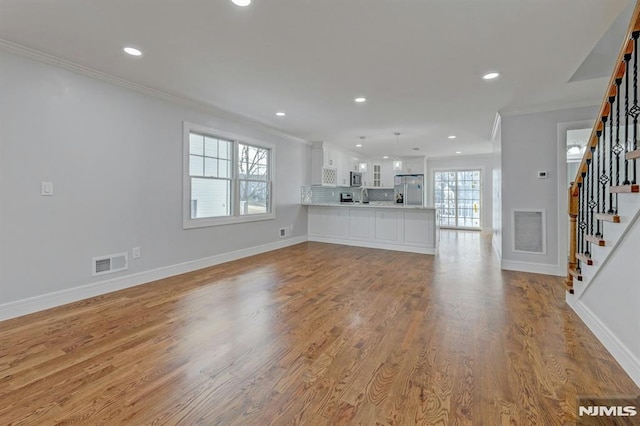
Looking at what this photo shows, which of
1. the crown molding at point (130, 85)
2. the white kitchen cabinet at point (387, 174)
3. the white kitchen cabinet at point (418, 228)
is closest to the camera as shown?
the crown molding at point (130, 85)

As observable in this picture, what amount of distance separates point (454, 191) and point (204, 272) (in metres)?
8.53

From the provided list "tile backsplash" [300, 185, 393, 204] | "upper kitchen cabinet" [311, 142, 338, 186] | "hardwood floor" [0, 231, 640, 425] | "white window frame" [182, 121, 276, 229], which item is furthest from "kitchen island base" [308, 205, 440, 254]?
"hardwood floor" [0, 231, 640, 425]

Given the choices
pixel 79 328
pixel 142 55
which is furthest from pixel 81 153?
pixel 79 328

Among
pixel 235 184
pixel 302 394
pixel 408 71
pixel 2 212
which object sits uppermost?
pixel 408 71

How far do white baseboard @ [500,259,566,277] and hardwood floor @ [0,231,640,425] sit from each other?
2.58 feet

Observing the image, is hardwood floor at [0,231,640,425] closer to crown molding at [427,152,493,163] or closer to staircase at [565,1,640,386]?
staircase at [565,1,640,386]

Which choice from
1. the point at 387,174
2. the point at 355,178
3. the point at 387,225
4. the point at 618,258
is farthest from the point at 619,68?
the point at 387,174

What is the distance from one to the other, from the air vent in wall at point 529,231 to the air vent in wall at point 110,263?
5.62m

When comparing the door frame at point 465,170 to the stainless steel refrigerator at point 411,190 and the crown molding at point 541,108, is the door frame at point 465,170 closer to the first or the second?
the stainless steel refrigerator at point 411,190

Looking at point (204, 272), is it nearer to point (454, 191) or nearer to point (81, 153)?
point (81, 153)

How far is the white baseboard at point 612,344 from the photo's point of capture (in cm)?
185

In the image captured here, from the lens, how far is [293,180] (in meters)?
6.88

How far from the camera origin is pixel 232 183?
5.28 m

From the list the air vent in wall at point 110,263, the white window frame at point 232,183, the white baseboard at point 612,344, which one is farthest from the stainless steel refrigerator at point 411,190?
the air vent in wall at point 110,263
